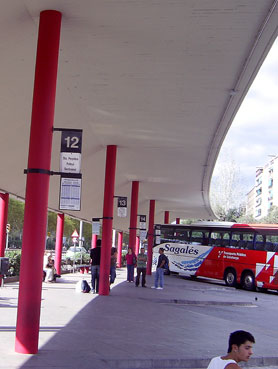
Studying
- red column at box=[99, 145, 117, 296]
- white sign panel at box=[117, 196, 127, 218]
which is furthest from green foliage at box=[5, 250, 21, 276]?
red column at box=[99, 145, 117, 296]

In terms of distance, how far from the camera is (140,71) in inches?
408

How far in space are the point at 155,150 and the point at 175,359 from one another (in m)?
10.6

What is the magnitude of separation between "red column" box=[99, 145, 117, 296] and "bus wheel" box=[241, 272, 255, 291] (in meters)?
12.7

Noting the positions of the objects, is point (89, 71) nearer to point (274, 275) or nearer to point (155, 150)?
point (155, 150)

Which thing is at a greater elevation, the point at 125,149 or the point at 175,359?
the point at 125,149

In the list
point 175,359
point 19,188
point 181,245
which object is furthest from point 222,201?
point 175,359

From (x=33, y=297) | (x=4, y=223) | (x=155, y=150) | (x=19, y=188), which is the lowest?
(x=33, y=297)

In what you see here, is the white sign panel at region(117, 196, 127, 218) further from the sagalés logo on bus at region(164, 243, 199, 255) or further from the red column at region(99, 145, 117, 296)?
the sagalés logo on bus at region(164, 243, 199, 255)

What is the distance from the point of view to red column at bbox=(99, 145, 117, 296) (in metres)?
16.9

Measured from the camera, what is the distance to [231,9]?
757 centimetres

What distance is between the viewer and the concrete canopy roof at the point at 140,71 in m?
7.90

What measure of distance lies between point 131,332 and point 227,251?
20.2 m

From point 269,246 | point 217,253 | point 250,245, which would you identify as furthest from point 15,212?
point 269,246

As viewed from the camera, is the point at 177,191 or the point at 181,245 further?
the point at 181,245
